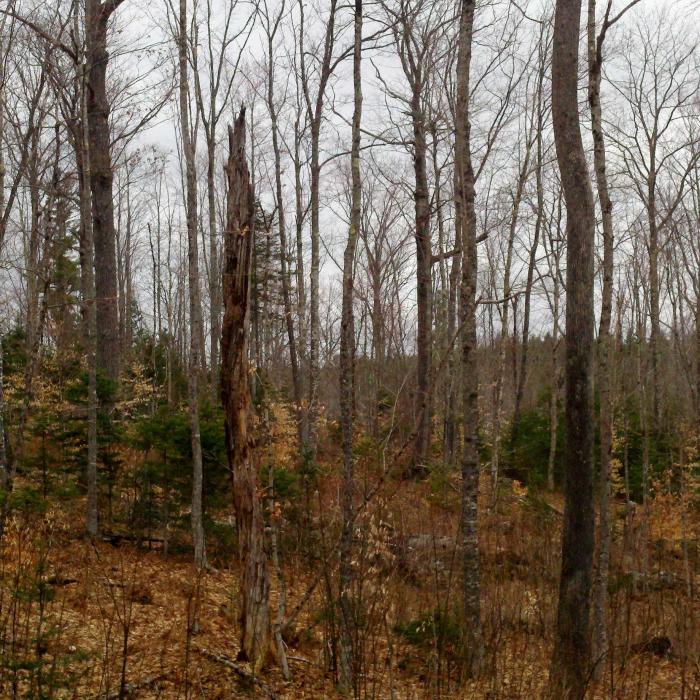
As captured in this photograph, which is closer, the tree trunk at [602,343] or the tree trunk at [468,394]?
the tree trunk at [468,394]

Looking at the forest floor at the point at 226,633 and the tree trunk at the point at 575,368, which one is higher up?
the tree trunk at the point at 575,368

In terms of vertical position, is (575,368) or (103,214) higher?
(103,214)

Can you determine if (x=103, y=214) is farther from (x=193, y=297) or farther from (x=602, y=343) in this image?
(x=602, y=343)

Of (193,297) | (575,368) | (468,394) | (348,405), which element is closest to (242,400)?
(348,405)

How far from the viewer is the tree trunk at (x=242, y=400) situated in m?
5.26

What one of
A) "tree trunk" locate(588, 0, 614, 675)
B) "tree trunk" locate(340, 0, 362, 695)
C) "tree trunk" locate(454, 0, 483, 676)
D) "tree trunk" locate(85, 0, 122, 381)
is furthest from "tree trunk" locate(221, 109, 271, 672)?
"tree trunk" locate(85, 0, 122, 381)

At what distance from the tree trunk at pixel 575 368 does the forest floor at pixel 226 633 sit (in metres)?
0.33

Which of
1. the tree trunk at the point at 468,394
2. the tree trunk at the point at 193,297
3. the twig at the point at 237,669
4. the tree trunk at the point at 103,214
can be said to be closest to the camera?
the twig at the point at 237,669

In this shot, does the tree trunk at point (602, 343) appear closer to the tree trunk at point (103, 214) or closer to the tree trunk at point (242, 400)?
the tree trunk at point (242, 400)

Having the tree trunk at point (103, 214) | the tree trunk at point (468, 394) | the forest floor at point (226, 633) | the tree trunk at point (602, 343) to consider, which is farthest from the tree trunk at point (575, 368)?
the tree trunk at point (103, 214)

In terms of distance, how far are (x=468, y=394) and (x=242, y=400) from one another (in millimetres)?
2284

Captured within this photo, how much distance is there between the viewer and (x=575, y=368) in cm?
594

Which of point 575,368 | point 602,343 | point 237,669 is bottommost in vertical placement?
point 237,669

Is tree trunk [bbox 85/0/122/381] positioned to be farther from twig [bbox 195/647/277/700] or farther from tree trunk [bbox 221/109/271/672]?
twig [bbox 195/647/277/700]
